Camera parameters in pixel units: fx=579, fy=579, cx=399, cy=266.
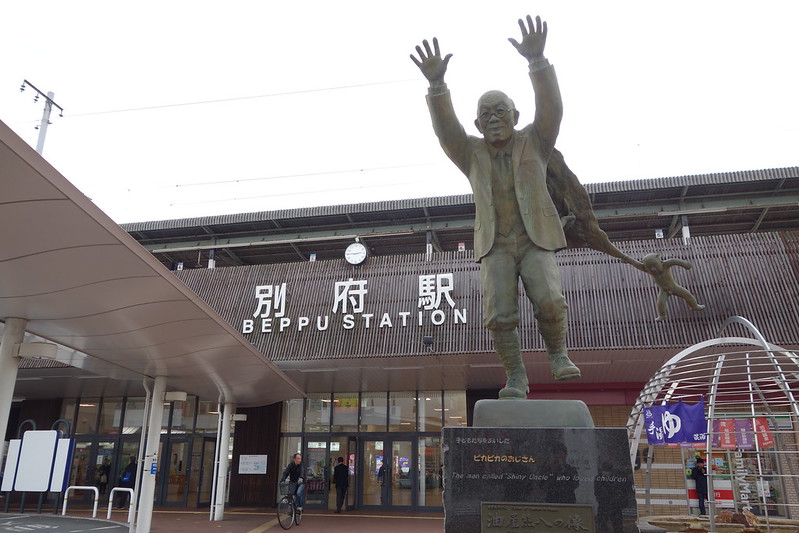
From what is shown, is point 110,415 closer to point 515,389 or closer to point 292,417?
point 292,417

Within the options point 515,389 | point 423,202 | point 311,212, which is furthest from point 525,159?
point 311,212

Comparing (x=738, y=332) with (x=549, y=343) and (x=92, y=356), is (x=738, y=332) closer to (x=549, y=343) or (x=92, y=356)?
(x=549, y=343)

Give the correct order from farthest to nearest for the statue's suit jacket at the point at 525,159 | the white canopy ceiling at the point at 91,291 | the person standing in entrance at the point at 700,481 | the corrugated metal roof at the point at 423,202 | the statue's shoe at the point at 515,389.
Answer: the corrugated metal roof at the point at 423,202, the person standing in entrance at the point at 700,481, the white canopy ceiling at the point at 91,291, the statue's suit jacket at the point at 525,159, the statue's shoe at the point at 515,389

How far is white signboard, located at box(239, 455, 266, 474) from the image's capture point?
52.7 feet

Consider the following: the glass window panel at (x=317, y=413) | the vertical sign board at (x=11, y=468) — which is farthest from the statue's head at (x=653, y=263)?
the glass window panel at (x=317, y=413)

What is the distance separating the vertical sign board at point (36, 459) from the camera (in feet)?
28.4

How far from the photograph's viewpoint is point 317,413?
16281 mm

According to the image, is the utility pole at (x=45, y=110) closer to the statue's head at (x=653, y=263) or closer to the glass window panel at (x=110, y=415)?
the glass window panel at (x=110, y=415)

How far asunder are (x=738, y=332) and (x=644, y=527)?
7569mm

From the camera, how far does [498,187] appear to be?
4.01 meters

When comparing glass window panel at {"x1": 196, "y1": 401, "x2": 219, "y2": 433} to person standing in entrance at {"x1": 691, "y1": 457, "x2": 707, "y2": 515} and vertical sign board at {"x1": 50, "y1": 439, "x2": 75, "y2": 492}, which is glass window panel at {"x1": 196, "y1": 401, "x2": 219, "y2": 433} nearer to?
vertical sign board at {"x1": 50, "y1": 439, "x2": 75, "y2": 492}

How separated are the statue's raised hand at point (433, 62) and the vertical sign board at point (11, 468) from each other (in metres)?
8.60

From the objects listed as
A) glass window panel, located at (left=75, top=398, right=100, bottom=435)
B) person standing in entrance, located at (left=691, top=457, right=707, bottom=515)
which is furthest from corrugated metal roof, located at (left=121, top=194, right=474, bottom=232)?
person standing in entrance, located at (left=691, top=457, right=707, bottom=515)

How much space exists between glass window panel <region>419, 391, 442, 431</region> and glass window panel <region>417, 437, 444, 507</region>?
321 mm
